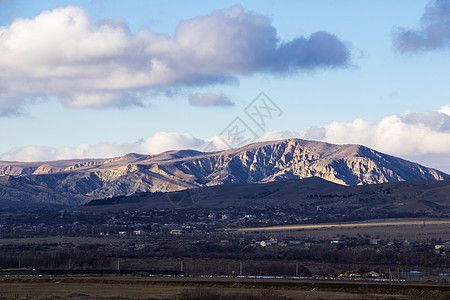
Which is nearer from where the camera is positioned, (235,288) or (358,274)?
(235,288)

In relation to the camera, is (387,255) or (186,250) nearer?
(387,255)

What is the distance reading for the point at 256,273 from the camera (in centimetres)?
9281

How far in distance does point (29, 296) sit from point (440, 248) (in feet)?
329

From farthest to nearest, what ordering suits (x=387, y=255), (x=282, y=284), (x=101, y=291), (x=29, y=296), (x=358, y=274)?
1. (x=387, y=255)
2. (x=358, y=274)
3. (x=282, y=284)
4. (x=101, y=291)
5. (x=29, y=296)

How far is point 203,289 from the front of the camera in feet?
205

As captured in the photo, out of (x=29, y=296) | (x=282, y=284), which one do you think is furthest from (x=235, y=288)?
(x=29, y=296)

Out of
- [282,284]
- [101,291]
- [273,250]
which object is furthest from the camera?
[273,250]

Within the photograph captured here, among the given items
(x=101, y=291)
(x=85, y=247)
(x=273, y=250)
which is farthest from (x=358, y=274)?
(x=85, y=247)

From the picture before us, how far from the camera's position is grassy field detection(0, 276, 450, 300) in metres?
60.8

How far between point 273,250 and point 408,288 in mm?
75630

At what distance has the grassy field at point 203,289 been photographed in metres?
60.8

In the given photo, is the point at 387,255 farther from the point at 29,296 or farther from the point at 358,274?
the point at 29,296

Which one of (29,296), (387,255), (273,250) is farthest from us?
(273,250)

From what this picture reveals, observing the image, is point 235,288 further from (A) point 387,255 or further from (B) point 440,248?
(B) point 440,248
